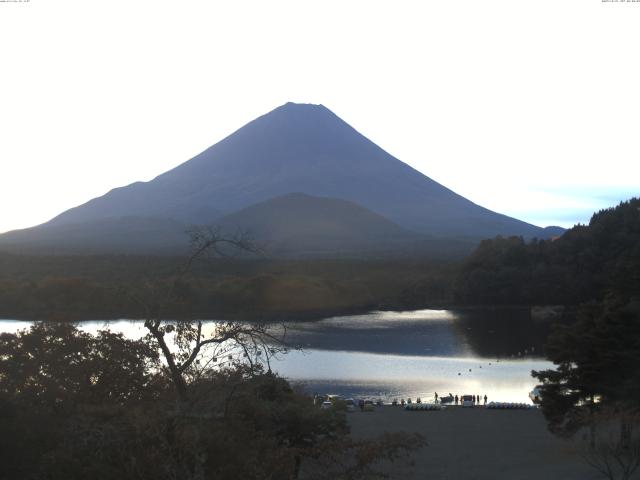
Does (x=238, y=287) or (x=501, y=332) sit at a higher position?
(x=238, y=287)

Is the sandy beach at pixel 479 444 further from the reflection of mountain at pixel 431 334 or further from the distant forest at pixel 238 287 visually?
the distant forest at pixel 238 287

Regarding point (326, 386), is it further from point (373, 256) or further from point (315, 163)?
point (315, 163)

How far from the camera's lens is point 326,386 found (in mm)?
21594

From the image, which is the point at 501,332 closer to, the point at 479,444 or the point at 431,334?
the point at 431,334

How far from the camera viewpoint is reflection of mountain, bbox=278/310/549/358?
97.0 ft

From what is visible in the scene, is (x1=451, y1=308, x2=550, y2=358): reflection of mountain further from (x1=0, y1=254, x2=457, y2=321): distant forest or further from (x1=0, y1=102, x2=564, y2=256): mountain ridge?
(x1=0, y1=102, x2=564, y2=256): mountain ridge

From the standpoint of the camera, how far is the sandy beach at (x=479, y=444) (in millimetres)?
11570

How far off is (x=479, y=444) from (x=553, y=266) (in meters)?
35.3

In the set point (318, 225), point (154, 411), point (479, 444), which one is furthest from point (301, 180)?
point (154, 411)

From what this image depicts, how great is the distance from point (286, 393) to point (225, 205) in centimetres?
10259

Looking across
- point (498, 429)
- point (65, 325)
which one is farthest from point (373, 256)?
point (65, 325)

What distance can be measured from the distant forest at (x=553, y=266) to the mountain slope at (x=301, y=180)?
61.1m

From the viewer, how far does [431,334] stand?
33.9 m

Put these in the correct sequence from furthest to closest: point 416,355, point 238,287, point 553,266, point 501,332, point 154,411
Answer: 1. point 553,266
2. point 238,287
3. point 501,332
4. point 416,355
5. point 154,411
